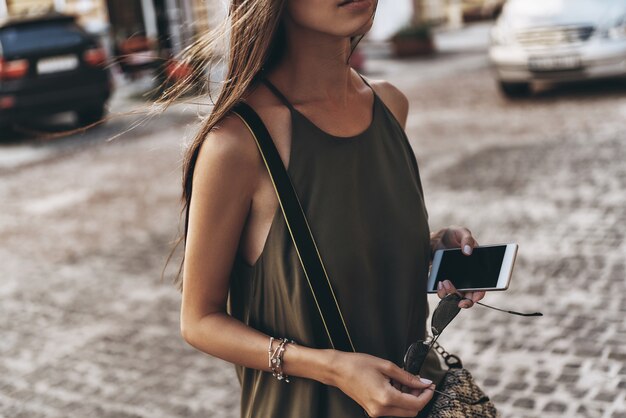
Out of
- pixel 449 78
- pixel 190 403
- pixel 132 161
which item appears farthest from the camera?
pixel 449 78

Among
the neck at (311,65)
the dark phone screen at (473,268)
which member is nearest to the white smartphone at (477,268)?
the dark phone screen at (473,268)

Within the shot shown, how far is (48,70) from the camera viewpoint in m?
12.7

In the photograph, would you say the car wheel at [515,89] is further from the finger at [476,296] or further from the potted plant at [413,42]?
the finger at [476,296]

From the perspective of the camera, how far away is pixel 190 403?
4203mm

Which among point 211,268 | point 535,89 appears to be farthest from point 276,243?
point 535,89

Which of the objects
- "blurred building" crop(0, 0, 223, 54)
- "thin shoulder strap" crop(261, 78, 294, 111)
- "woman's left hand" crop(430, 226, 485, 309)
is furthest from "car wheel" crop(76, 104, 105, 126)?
"thin shoulder strap" crop(261, 78, 294, 111)

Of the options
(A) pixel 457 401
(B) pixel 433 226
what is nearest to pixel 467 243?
(A) pixel 457 401

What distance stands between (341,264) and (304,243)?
92mm

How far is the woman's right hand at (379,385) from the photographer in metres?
1.47

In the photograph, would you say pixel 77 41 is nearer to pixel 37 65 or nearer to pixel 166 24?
pixel 37 65

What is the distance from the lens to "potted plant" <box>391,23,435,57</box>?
20.6 meters

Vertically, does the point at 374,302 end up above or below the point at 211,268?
below

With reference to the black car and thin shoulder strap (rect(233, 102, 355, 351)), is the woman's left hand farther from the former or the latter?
the black car

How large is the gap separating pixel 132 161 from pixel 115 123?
3.89 metres
